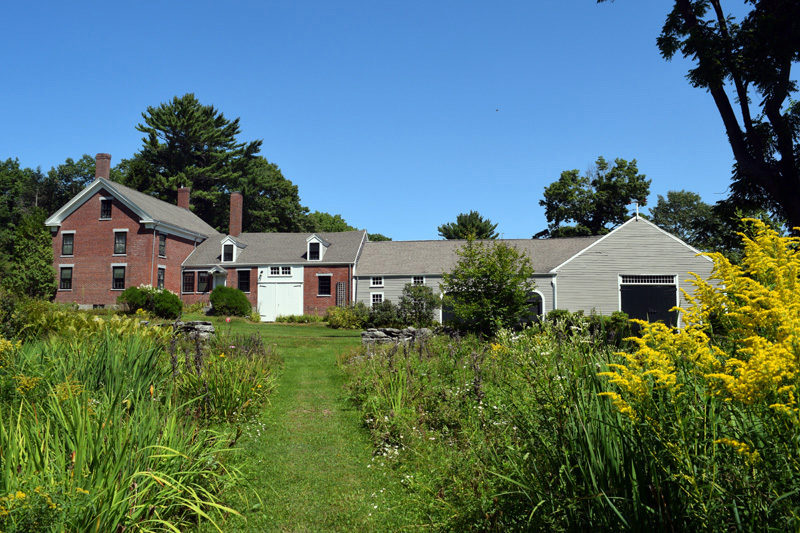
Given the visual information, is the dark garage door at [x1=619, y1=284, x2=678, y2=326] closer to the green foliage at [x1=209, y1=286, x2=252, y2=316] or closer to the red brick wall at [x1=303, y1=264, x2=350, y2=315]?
the red brick wall at [x1=303, y1=264, x2=350, y2=315]

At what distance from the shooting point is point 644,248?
26.8m

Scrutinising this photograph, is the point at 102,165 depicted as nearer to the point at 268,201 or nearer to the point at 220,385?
the point at 268,201

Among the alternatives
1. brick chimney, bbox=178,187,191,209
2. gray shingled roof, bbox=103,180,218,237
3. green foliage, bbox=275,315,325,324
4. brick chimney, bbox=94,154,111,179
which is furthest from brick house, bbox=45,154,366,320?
brick chimney, bbox=178,187,191,209

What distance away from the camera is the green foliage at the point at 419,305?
26.9 metres

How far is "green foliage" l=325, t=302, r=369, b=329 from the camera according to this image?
90.6 feet

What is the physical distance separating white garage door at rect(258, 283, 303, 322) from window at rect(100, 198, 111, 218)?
1141 cm

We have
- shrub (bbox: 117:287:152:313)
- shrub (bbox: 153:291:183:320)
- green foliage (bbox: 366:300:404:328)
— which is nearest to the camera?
shrub (bbox: 153:291:183:320)

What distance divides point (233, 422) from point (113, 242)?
3071 cm

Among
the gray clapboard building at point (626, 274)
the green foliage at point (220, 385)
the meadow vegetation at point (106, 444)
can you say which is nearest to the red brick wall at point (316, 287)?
the gray clapboard building at point (626, 274)

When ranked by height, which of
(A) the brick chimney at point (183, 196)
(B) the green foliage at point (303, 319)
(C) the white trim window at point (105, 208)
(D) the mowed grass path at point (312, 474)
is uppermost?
(A) the brick chimney at point (183, 196)

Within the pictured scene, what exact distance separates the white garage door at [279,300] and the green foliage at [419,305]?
892 cm

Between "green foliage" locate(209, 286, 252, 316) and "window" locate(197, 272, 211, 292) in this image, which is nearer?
"green foliage" locate(209, 286, 252, 316)

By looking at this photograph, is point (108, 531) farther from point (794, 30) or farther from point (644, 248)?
point (644, 248)

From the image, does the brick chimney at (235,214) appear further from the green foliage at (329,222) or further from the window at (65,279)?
the green foliage at (329,222)
